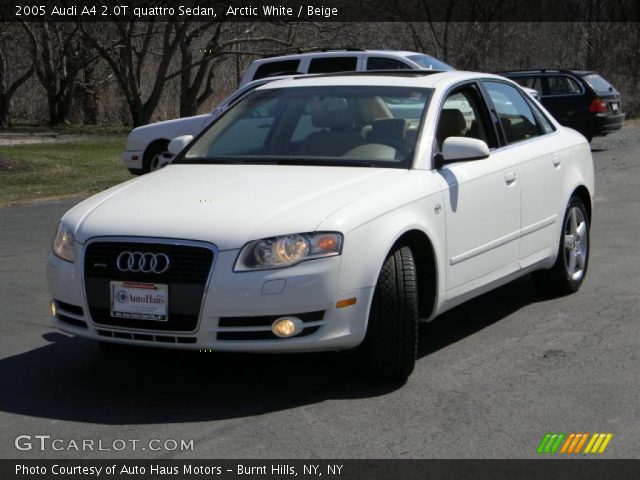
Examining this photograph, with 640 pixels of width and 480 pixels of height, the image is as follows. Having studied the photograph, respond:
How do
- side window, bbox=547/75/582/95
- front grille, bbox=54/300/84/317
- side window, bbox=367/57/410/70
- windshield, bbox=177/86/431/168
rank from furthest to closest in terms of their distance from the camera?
side window, bbox=547/75/582/95 → side window, bbox=367/57/410/70 → windshield, bbox=177/86/431/168 → front grille, bbox=54/300/84/317

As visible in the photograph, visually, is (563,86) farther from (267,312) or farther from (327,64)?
(267,312)

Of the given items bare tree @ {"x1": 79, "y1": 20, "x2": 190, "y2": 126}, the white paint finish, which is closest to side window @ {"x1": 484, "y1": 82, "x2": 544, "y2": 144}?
the white paint finish

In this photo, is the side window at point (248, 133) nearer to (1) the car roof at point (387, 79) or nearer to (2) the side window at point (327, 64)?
(1) the car roof at point (387, 79)

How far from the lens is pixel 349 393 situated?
18.2 feet

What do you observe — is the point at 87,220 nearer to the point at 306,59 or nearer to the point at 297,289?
the point at 297,289

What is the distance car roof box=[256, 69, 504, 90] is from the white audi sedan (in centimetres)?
2

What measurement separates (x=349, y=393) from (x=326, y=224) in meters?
0.88

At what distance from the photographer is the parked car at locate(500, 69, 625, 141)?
21.1 metres

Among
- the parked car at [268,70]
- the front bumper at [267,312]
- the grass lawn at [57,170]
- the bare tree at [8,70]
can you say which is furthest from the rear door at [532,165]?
the bare tree at [8,70]

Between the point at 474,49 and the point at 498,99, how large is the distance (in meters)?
29.4

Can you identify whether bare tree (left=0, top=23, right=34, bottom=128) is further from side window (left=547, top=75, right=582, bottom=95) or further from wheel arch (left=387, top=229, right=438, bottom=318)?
wheel arch (left=387, top=229, right=438, bottom=318)

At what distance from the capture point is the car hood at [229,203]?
5336 millimetres

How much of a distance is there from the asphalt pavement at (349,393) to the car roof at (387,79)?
1521 mm
